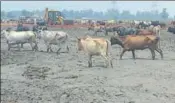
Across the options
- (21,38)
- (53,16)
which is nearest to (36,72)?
(21,38)

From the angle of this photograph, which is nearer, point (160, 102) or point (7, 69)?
point (160, 102)

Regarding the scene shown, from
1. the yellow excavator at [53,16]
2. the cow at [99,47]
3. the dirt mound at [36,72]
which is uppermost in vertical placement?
the cow at [99,47]

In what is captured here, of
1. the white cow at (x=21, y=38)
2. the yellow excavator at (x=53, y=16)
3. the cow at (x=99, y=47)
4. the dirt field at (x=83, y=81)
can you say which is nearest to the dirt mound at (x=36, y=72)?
the dirt field at (x=83, y=81)

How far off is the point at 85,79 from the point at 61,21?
172 feet

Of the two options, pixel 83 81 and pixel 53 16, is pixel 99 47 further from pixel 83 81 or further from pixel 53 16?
pixel 53 16

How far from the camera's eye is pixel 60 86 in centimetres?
1405

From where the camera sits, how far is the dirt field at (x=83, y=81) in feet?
39.4

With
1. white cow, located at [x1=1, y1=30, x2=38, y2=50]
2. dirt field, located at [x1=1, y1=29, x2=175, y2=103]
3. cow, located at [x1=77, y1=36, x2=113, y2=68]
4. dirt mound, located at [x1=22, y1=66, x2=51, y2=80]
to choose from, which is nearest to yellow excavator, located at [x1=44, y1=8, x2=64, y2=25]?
white cow, located at [x1=1, y1=30, x2=38, y2=50]

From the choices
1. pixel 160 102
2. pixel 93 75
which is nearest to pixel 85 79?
pixel 93 75

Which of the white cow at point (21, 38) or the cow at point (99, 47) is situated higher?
the cow at point (99, 47)

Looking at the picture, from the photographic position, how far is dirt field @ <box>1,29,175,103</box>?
1201 cm

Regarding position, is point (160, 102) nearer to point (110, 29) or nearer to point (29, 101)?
point (29, 101)

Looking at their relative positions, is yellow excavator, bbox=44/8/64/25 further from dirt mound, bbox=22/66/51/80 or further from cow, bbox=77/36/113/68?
cow, bbox=77/36/113/68

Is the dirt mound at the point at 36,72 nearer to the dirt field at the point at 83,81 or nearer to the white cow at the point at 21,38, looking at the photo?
the dirt field at the point at 83,81
